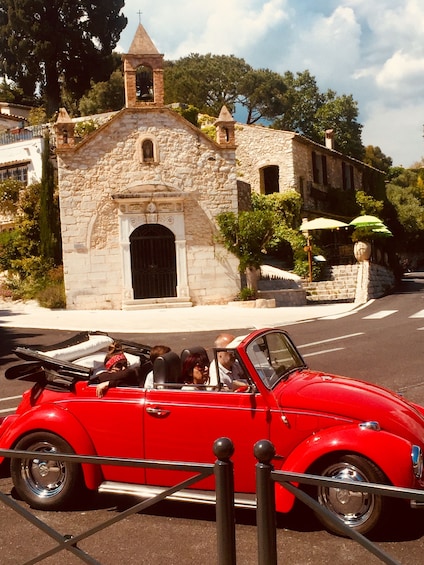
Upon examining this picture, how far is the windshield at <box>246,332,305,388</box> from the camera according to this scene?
16.3ft

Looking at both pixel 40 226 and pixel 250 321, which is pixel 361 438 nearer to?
pixel 250 321

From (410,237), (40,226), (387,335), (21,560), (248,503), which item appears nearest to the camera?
(21,560)

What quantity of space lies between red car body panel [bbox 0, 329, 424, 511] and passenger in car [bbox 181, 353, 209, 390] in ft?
1.39

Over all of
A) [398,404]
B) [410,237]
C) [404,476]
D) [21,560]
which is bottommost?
[21,560]

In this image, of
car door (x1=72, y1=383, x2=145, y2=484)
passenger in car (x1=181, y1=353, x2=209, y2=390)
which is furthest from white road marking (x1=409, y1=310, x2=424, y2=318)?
car door (x1=72, y1=383, x2=145, y2=484)

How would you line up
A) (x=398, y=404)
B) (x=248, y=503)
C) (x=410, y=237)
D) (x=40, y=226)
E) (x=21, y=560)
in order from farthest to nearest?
1. (x=410, y=237)
2. (x=40, y=226)
3. (x=398, y=404)
4. (x=248, y=503)
5. (x=21, y=560)

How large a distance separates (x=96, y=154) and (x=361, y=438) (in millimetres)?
20566

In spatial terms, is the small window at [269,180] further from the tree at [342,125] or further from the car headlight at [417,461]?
the car headlight at [417,461]

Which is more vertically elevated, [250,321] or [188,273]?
[188,273]

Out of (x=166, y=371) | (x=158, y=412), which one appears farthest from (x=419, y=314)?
(x=158, y=412)

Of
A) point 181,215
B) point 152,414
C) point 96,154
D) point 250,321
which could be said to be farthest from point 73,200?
point 152,414

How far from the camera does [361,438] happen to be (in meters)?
4.29

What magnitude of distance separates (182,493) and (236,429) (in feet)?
2.00

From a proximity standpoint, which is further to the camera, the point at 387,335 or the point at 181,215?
the point at 181,215
